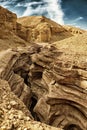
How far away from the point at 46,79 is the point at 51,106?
7.35 ft

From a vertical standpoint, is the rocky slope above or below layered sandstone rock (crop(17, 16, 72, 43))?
below

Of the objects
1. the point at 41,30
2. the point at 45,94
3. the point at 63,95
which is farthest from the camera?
the point at 41,30

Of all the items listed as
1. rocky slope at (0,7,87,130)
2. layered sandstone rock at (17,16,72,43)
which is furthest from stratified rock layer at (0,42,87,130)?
layered sandstone rock at (17,16,72,43)

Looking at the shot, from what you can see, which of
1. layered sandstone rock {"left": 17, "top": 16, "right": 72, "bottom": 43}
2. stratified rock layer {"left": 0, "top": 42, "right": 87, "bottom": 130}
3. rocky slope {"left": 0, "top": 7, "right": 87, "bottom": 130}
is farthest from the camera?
layered sandstone rock {"left": 17, "top": 16, "right": 72, "bottom": 43}

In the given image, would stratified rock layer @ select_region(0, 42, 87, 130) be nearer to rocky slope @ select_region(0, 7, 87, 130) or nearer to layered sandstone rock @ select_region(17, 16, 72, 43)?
rocky slope @ select_region(0, 7, 87, 130)

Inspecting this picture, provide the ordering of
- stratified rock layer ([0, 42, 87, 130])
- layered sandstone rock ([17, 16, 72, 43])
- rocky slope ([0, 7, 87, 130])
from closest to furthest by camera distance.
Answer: rocky slope ([0, 7, 87, 130]) → stratified rock layer ([0, 42, 87, 130]) → layered sandstone rock ([17, 16, 72, 43])

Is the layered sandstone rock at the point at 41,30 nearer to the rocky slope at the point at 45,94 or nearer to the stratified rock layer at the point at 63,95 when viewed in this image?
the rocky slope at the point at 45,94

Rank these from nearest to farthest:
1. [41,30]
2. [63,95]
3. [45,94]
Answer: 1. [63,95]
2. [45,94]
3. [41,30]

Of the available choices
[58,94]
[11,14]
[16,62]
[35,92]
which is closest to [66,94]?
[58,94]

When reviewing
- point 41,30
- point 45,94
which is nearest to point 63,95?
point 45,94

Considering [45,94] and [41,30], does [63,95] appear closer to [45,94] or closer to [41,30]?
[45,94]

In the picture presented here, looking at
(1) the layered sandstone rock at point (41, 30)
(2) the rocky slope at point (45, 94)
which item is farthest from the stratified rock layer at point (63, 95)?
(1) the layered sandstone rock at point (41, 30)

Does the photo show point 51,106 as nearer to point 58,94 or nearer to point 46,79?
point 58,94

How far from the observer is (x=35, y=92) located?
15.7 m
